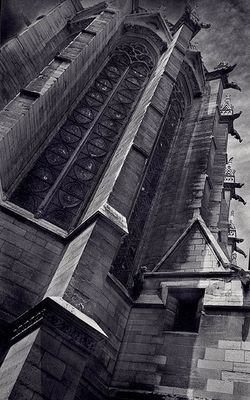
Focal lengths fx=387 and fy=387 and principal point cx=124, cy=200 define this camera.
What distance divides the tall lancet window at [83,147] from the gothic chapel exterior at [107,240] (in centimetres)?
3

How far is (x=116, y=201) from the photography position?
632 cm

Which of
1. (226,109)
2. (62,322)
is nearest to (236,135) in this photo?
(226,109)

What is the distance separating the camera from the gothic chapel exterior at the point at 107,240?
479cm

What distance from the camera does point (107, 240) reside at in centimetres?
571

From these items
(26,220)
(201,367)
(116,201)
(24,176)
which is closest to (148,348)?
(201,367)

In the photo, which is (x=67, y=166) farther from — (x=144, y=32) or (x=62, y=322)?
(x=144, y=32)

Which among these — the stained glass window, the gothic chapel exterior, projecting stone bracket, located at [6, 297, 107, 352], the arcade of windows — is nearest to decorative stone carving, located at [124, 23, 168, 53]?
the arcade of windows

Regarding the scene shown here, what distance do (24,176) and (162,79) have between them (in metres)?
4.41

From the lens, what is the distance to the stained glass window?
295 inches

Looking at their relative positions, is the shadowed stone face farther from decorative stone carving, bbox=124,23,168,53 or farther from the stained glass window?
the stained glass window

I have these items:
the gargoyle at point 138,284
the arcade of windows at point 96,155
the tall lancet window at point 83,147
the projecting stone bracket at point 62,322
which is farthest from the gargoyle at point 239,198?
the projecting stone bracket at point 62,322

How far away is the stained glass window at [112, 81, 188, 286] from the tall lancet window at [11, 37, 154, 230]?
109 cm

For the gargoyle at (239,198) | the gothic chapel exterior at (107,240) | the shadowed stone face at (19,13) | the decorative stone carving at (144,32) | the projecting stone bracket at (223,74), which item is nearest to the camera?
the gothic chapel exterior at (107,240)

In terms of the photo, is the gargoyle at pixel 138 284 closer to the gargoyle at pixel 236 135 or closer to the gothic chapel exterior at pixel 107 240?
the gothic chapel exterior at pixel 107 240
